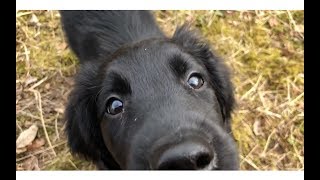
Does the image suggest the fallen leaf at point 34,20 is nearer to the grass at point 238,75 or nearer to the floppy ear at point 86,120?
the grass at point 238,75

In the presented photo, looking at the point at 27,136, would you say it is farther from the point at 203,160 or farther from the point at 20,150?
the point at 203,160

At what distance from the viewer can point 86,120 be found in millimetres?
2578

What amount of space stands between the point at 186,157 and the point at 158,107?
1.25 ft

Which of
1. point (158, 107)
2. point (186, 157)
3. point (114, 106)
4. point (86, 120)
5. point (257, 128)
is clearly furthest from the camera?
point (257, 128)

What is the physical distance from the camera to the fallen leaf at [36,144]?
340cm

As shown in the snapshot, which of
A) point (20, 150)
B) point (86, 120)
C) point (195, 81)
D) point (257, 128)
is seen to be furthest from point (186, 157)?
point (20, 150)

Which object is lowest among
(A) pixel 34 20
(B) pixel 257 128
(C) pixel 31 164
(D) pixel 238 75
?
(C) pixel 31 164

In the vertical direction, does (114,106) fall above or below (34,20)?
below

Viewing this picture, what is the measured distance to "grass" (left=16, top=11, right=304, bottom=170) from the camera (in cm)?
337

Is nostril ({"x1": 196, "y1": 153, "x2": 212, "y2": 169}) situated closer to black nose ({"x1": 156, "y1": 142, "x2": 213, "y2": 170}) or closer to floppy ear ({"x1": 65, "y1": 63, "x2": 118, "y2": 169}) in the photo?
black nose ({"x1": 156, "y1": 142, "x2": 213, "y2": 170})

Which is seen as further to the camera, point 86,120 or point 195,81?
point 86,120

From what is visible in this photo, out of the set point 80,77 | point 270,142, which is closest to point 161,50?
point 80,77

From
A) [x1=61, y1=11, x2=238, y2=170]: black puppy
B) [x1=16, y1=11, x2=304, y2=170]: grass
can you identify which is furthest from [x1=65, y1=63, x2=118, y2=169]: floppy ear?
[x1=16, y1=11, x2=304, y2=170]: grass
